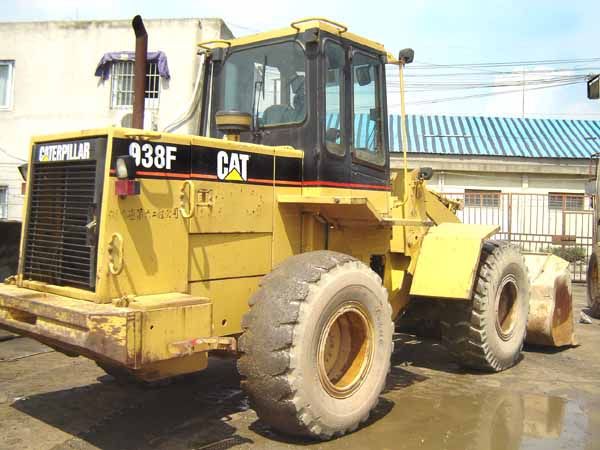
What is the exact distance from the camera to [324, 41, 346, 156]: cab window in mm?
5066

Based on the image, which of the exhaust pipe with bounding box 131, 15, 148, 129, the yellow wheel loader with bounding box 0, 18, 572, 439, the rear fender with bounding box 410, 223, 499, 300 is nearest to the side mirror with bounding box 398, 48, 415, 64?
the yellow wheel loader with bounding box 0, 18, 572, 439

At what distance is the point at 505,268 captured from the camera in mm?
6418

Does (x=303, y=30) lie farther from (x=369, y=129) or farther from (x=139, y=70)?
(x=139, y=70)

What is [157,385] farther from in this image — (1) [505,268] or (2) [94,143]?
(1) [505,268]

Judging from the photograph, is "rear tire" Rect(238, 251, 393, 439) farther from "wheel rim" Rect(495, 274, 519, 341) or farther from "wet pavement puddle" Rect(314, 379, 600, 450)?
"wheel rim" Rect(495, 274, 519, 341)

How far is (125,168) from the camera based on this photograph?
3867 millimetres

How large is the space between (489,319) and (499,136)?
17702 mm

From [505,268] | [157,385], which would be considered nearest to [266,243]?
[157,385]

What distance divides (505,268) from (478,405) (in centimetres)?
169

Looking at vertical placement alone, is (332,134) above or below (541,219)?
above

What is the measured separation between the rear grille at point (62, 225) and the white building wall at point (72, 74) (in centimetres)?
1216

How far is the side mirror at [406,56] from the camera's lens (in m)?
5.63

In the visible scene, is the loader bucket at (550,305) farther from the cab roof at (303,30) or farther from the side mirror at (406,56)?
the cab roof at (303,30)

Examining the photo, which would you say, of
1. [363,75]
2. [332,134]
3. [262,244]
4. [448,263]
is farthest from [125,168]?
[448,263]
